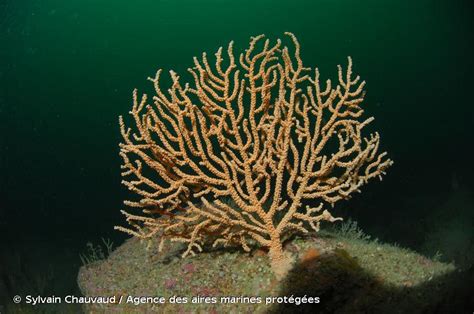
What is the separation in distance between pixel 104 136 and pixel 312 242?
6736 cm

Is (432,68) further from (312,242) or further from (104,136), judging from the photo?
(312,242)

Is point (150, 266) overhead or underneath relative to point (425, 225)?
overhead

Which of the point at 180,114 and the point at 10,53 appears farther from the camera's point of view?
the point at 10,53

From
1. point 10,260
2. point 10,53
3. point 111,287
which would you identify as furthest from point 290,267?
point 10,53

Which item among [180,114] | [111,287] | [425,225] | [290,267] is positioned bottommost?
[425,225]

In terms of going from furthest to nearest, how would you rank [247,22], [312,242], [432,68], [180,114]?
[432,68], [247,22], [312,242], [180,114]

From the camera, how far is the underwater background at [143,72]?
151 ft

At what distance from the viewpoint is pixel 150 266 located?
552 centimetres

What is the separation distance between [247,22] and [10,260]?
73.5 meters

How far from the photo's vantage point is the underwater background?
45.9 meters

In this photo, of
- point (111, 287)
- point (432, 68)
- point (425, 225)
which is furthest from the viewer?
point (432, 68)

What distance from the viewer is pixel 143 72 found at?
76.2 m

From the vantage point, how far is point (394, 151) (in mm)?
37969

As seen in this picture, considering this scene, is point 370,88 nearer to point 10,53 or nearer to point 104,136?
point 104,136
